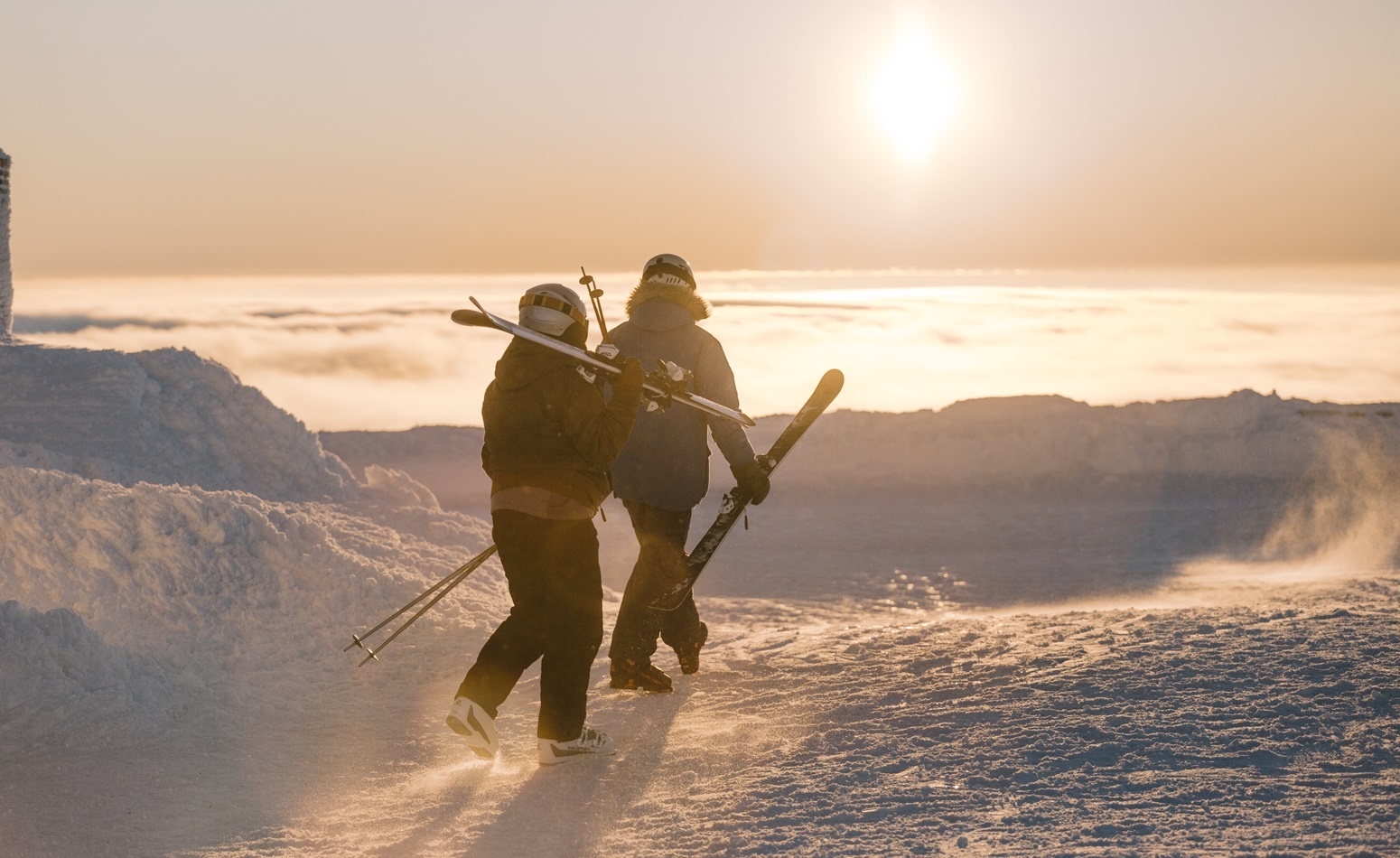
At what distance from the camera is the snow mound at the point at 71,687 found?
6.17m

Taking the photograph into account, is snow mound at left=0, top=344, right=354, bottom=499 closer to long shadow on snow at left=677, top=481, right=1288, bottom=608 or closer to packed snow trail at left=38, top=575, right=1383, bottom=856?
long shadow on snow at left=677, top=481, right=1288, bottom=608

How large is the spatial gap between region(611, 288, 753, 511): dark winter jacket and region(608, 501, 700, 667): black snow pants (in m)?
0.09

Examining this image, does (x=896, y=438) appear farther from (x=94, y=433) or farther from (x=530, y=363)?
(x=530, y=363)

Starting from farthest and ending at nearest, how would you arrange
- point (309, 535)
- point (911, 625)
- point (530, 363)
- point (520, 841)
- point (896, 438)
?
point (896, 438) → point (309, 535) → point (911, 625) → point (530, 363) → point (520, 841)

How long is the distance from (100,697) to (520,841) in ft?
10.3

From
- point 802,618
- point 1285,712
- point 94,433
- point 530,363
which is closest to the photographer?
point 530,363

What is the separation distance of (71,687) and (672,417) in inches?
134

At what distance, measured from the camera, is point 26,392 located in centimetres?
1309

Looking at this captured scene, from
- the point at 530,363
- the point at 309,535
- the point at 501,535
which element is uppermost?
the point at 530,363

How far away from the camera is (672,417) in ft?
21.9

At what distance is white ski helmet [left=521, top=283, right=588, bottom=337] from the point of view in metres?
5.16

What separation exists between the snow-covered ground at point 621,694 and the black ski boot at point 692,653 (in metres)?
0.21

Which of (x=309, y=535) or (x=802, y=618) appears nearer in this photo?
(x=309, y=535)

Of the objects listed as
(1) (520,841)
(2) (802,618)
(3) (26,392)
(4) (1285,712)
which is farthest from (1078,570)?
(3) (26,392)
